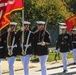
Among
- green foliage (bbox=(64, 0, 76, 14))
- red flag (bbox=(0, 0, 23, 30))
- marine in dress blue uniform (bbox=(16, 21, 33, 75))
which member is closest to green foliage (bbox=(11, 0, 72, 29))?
green foliage (bbox=(64, 0, 76, 14))

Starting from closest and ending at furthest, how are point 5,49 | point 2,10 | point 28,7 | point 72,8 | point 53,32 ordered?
1. point 2,10
2. point 5,49
3. point 28,7
4. point 53,32
5. point 72,8

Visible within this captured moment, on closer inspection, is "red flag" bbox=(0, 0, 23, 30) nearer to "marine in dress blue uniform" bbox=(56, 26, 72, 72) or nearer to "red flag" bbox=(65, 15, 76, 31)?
"marine in dress blue uniform" bbox=(56, 26, 72, 72)

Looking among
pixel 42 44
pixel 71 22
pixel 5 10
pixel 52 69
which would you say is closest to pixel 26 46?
pixel 42 44

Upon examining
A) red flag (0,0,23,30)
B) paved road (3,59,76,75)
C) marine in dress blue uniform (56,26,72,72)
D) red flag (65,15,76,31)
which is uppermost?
red flag (0,0,23,30)

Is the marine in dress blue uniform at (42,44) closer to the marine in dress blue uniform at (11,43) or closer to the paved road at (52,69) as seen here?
the marine in dress blue uniform at (11,43)

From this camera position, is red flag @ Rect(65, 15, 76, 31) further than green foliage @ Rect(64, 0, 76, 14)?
No

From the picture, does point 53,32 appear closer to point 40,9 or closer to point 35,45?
point 40,9

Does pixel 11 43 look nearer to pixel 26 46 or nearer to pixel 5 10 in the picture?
pixel 26 46

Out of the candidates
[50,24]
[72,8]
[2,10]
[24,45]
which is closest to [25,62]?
[24,45]

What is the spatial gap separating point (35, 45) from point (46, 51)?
1.34ft

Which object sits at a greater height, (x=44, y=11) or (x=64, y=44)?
(x=44, y=11)

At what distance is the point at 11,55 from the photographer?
11.3 meters

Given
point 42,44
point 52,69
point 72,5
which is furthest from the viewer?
point 72,5

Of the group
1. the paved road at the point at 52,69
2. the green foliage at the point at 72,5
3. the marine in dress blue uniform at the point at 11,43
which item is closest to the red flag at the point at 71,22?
the paved road at the point at 52,69
